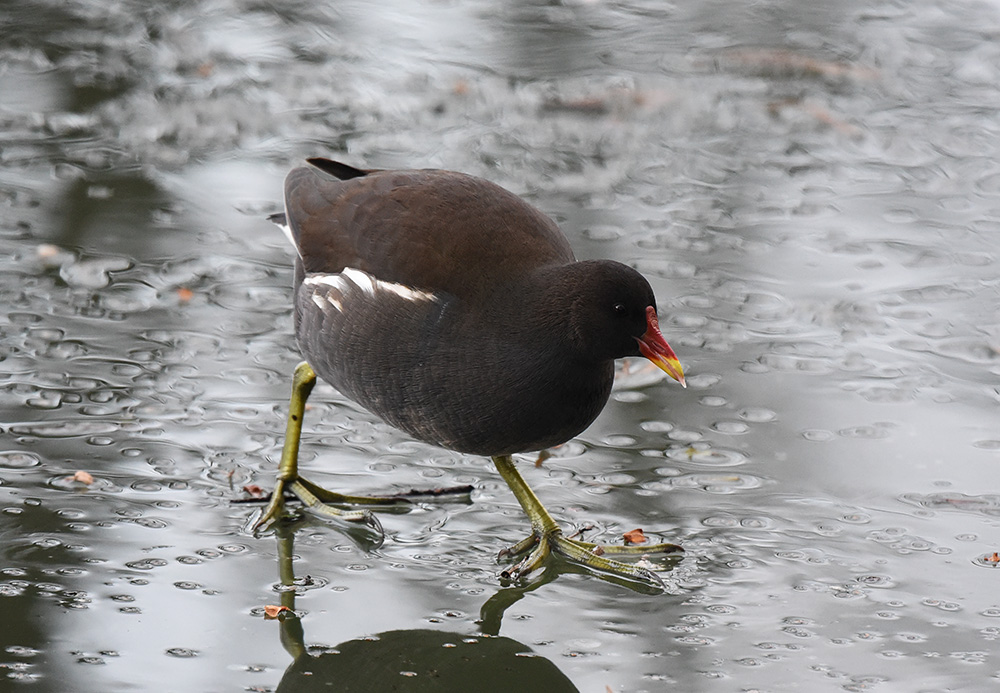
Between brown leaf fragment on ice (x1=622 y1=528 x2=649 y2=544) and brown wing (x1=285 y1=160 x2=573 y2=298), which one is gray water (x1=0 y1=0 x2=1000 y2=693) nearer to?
brown leaf fragment on ice (x1=622 y1=528 x2=649 y2=544)

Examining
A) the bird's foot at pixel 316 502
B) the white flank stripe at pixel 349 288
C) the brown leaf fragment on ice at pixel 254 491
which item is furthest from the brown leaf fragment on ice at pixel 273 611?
the white flank stripe at pixel 349 288

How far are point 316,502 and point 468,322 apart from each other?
0.76 metres

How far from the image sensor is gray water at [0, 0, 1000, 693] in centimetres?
292

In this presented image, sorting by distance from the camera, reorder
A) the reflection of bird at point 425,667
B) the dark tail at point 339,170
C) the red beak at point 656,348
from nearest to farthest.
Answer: the reflection of bird at point 425,667
the red beak at point 656,348
the dark tail at point 339,170

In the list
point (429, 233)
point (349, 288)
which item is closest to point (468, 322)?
point (429, 233)

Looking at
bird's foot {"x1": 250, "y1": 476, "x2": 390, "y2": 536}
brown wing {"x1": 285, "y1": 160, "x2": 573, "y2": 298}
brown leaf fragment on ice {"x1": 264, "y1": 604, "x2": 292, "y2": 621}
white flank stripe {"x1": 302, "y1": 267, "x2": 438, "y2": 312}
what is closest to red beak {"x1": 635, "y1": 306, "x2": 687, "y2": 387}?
brown wing {"x1": 285, "y1": 160, "x2": 573, "y2": 298}

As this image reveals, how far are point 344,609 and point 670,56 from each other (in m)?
4.43

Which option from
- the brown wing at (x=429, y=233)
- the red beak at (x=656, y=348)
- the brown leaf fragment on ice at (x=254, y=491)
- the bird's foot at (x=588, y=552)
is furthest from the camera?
the brown leaf fragment on ice at (x=254, y=491)

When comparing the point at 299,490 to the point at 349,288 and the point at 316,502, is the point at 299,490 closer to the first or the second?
the point at 316,502

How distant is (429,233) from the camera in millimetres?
3062

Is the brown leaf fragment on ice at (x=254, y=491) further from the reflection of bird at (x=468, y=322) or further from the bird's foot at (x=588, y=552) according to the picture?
the bird's foot at (x=588, y=552)

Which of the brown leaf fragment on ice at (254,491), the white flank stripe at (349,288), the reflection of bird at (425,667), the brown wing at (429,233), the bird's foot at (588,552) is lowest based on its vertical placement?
the reflection of bird at (425,667)

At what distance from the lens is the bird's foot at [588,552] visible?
10.4ft

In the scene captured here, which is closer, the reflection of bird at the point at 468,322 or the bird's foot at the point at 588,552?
the reflection of bird at the point at 468,322
